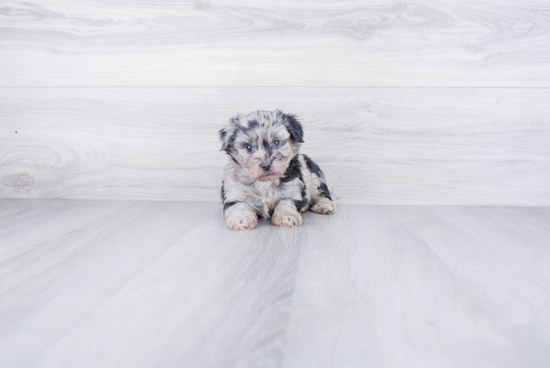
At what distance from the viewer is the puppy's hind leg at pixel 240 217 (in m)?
1.54

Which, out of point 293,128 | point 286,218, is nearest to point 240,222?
point 286,218

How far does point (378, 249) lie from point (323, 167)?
76 cm

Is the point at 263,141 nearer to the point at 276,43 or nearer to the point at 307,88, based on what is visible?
the point at 307,88

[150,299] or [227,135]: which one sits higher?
[227,135]

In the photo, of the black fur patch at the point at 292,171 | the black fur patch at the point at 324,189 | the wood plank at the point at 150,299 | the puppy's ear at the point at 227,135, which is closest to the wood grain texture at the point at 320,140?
the black fur patch at the point at 324,189

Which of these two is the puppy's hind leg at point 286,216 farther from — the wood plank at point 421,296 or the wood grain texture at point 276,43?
the wood grain texture at point 276,43

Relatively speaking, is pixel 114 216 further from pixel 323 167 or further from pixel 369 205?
pixel 369 205

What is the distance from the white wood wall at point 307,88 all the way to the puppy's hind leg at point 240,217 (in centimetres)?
47

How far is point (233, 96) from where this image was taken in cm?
197

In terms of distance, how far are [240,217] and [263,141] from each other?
0.33 m

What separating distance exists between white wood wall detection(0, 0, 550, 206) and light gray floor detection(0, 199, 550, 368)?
43 centimetres

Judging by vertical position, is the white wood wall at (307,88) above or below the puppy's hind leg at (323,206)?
above

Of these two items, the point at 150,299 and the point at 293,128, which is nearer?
the point at 150,299

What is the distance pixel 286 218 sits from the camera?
1.59 m
